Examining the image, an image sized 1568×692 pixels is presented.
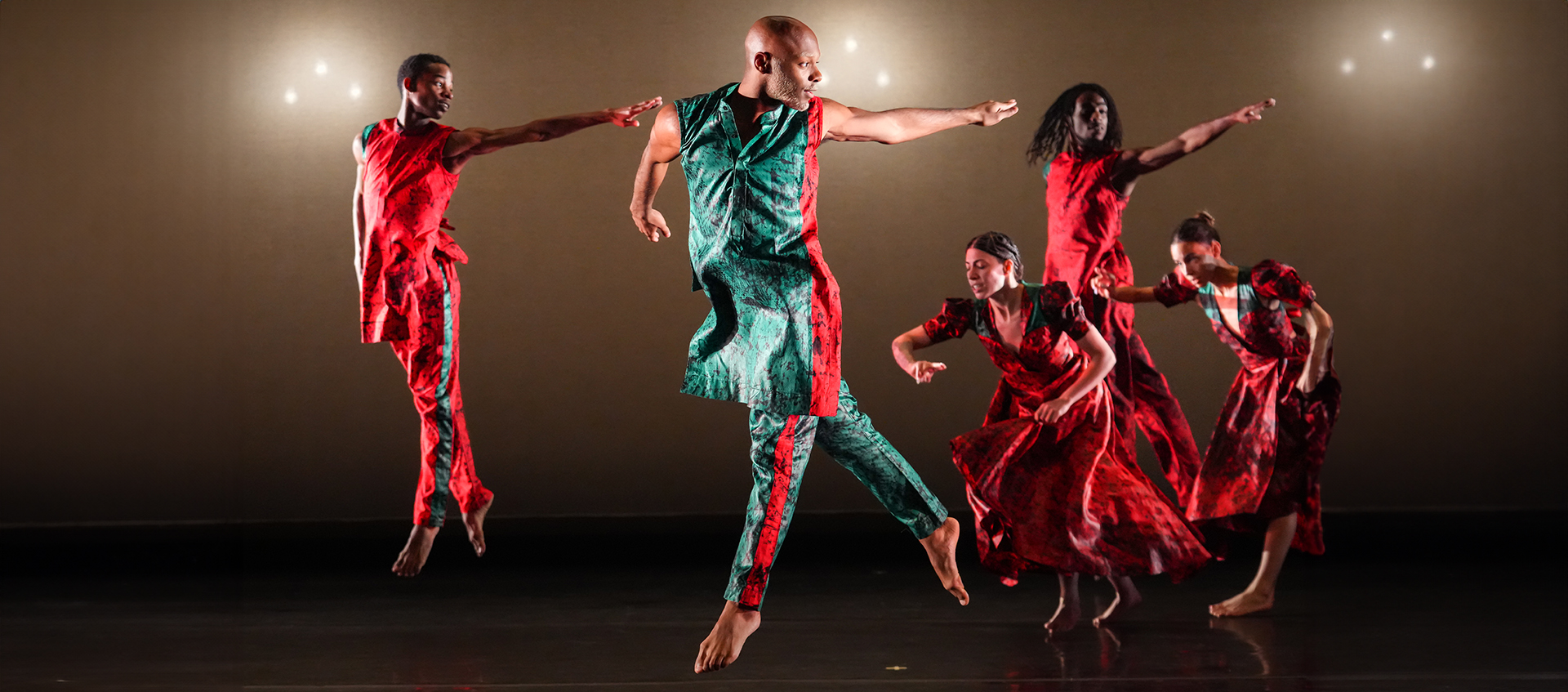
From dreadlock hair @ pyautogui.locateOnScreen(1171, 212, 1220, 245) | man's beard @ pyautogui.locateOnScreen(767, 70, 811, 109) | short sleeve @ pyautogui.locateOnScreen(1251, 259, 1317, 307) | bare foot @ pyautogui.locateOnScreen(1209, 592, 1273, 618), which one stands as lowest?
bare foot @ pyautogui.locateOnScreen(1209, 592, 1273, 618)

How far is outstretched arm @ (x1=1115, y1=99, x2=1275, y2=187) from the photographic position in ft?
11.6

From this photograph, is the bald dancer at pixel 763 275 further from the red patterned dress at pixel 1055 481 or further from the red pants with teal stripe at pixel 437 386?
the red pants with teal stripe at pixel 437 386

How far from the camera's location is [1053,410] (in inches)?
113

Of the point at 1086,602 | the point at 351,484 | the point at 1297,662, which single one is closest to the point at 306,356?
the point at 351,484

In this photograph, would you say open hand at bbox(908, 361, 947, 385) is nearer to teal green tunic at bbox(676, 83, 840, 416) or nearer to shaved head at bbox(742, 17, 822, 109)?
teal green tunic at bbox(676, 83, 840, 416)

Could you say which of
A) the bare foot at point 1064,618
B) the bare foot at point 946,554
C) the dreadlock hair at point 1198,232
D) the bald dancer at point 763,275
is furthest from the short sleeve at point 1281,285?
the bald dancer at point 763,275

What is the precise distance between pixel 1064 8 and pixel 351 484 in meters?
3.61

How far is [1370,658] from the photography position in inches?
108

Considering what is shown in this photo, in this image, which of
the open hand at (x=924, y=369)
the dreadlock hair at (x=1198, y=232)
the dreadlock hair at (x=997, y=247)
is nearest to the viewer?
the open hand at (x=924, y=369)

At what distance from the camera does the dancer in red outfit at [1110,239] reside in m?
3.74

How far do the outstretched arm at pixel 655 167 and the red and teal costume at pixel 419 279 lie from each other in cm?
118

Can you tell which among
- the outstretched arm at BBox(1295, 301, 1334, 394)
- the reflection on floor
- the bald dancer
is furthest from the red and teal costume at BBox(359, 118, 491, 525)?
the outstretched arm at BBox(1295, 301, 1334, 394)

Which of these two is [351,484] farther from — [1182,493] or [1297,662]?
[1297,662]

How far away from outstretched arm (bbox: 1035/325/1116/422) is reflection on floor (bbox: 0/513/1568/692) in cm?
55
